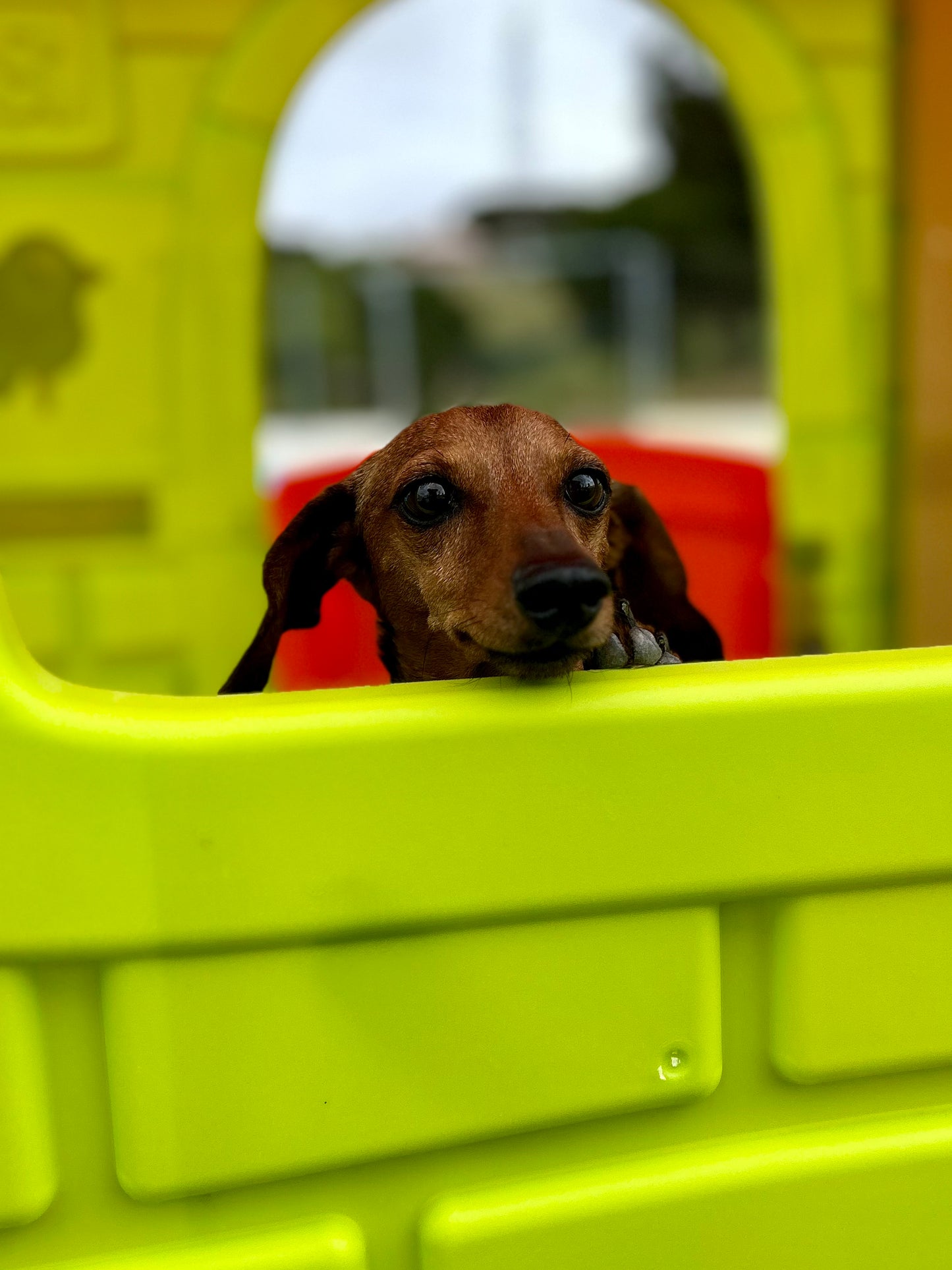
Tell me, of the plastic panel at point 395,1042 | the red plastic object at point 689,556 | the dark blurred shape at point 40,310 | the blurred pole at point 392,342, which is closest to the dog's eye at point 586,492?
the plastic panel at point 395,1042

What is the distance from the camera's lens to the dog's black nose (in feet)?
2.95

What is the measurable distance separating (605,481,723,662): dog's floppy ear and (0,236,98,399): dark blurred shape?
115 cm

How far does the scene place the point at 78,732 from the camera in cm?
72

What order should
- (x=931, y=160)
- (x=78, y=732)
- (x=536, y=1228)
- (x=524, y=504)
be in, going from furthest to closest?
1. (x=931, y=160)
2. (x=524, y=504)
3. (x=536, y=1228)
4. (x=78, y=732)

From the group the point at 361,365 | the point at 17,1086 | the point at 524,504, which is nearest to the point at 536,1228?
the point at 17,1086

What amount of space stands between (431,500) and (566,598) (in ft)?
1.03

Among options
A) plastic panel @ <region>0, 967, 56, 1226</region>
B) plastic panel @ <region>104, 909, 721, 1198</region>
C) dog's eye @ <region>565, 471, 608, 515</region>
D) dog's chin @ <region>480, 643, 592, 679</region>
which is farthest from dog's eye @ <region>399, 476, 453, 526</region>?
plastic panel @ <region>0, 967, 56, 1226</region>

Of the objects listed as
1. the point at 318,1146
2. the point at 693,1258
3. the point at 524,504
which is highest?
the point at 524,504

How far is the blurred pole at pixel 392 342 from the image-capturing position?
30.9ft

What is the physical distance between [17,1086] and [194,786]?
0.23 m

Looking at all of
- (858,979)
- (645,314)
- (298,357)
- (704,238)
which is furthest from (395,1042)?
(704,238)

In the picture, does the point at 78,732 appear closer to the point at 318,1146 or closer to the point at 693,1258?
the point at 318,1146

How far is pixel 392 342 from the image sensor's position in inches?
380

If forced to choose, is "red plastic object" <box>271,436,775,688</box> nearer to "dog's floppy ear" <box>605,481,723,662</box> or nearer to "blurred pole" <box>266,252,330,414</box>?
"dog's floppy ear" <box>605,481,723,662</box>
